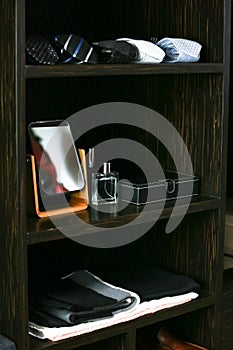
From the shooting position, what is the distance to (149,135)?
2027 millimetres

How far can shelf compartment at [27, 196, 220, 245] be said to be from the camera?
1.54 meters

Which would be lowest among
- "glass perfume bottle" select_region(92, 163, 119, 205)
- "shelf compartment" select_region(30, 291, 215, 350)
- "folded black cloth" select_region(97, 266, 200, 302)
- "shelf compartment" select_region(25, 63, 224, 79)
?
"shelf compartment" select_region(30, 291, 215, 350)

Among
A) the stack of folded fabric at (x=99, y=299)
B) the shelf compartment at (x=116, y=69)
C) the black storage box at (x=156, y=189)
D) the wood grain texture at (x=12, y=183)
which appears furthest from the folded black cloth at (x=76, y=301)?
the shelf compartment at (x=116, y=69)

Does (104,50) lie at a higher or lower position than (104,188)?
higher

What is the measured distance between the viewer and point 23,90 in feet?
4.75

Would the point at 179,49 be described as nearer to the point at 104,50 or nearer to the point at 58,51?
the point at 104,50

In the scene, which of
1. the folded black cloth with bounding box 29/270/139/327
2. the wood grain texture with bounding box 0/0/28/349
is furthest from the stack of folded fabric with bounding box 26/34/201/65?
the folded black cloth with bounding box 29/270/139/327

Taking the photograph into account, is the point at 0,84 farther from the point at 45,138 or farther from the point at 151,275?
the point at 151,275

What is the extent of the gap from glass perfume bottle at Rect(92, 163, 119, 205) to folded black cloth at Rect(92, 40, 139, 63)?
0.91 feet

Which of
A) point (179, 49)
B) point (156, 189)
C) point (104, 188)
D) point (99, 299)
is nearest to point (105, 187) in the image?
point (104, 188)

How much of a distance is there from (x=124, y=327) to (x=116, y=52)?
65 cm

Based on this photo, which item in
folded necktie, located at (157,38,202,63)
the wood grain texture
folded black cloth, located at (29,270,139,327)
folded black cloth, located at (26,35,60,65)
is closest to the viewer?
the wood grain texture

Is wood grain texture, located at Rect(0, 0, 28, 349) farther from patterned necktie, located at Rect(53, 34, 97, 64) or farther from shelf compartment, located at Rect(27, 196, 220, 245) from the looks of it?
patterned necktie, located at Rect(53, 34, 97, 64)

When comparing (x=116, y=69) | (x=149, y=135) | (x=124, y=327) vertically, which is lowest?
(x=124, y=327)
